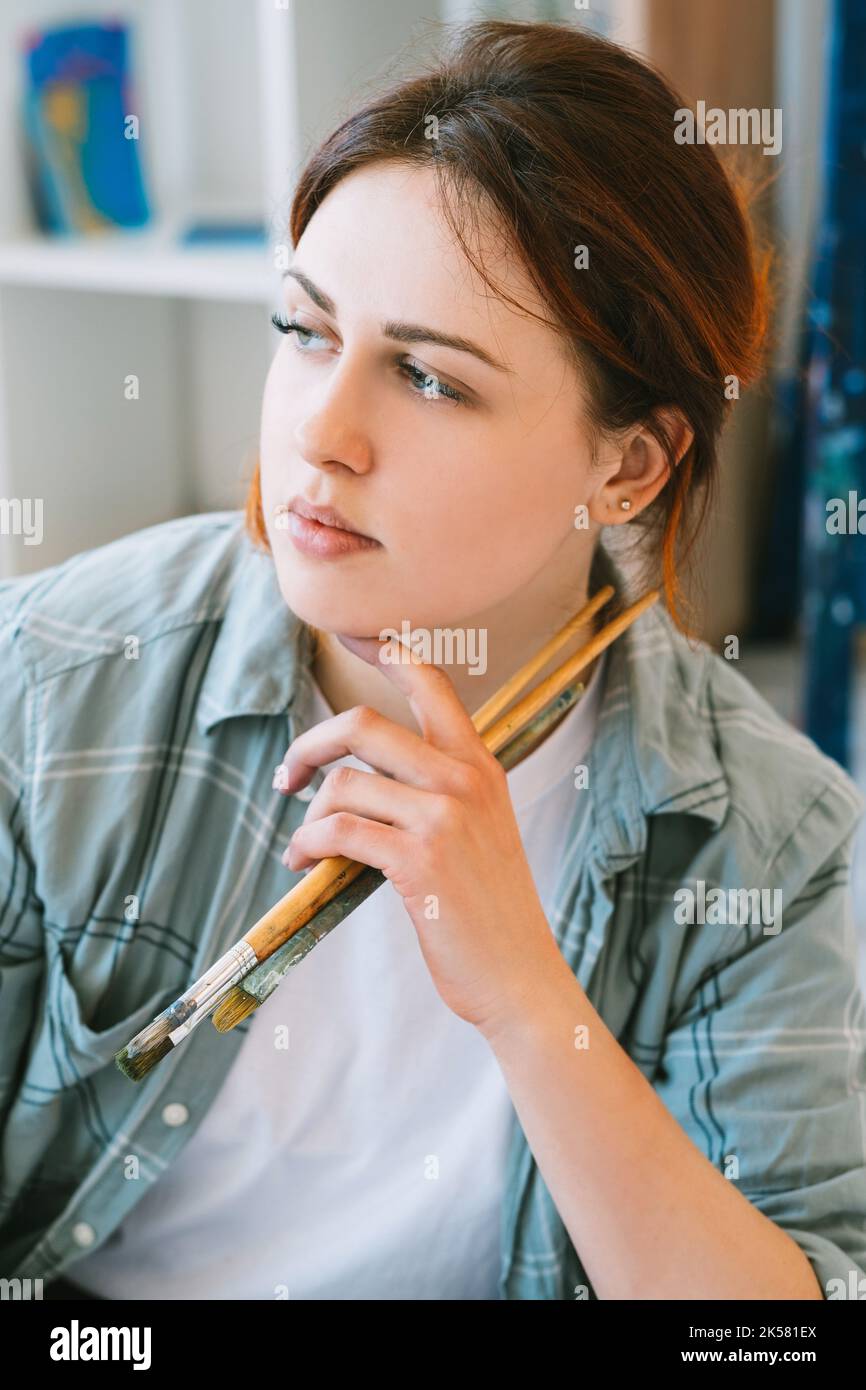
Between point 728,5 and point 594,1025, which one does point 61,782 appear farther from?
point 728,5

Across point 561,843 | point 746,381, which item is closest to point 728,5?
point 746,381

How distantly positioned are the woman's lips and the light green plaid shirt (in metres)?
0.13

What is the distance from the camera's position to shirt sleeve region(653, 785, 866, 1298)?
96cm

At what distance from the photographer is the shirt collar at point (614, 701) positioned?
38.1 inches

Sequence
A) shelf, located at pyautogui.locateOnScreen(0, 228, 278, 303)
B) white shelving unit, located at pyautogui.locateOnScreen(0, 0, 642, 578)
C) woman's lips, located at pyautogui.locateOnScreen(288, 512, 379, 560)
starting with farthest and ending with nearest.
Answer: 1. white shelving unit, located at pyautogui.locateOnScreen(0, 0, 642, 578)
2. shelf, located at pyautogui.locateOnScreen(0, 228, 278, 303)
3. woman's lips, located at pyautogui.locateOnScreen(288, 512, 379, 560)

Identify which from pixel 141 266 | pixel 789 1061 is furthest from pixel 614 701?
pixel 141 266

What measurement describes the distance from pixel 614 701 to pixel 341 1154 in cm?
36

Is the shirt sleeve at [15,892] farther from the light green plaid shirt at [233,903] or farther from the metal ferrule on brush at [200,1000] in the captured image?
the metal ferrule on brush at [200,1000]

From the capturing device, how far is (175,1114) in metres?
0.95

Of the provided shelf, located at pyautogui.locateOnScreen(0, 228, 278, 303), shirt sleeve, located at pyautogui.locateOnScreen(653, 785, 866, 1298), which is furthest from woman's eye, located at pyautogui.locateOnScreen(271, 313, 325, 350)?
shelf, located at pyautogui.locateOnScreen(0, 228, 278, 303)

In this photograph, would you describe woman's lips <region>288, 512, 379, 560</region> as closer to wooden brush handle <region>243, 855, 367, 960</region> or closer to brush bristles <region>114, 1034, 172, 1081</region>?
wooden brush handle <region>243, 855, 367, 960</region>

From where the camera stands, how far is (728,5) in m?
2.28

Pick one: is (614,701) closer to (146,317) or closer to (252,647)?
(252,647)

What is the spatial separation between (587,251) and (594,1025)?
45cm
